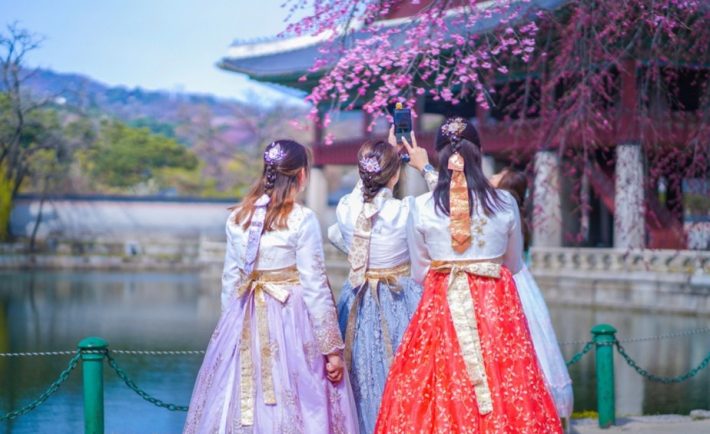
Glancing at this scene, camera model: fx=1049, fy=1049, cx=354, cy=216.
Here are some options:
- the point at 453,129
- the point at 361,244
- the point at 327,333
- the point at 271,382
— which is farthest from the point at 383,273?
the point at 453,129

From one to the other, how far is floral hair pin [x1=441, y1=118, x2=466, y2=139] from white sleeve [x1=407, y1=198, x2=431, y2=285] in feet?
0.96

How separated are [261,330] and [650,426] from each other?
3039mm

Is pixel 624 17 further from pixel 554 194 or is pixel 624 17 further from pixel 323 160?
pixel 323 160

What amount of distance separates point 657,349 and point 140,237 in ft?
80.1

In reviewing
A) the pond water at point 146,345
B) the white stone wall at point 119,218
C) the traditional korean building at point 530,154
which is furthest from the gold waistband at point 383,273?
the white stone wall at point 119,218

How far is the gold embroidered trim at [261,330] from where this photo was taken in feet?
13.3

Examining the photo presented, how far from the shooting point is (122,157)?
4338 centimetres

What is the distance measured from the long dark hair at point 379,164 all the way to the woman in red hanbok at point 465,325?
0.61 m

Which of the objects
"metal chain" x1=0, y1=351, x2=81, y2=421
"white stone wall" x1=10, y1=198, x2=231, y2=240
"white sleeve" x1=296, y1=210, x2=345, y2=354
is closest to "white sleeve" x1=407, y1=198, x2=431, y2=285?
"white sleeve" x1=296, y1=210, x2=345, y2=354

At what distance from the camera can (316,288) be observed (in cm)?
409

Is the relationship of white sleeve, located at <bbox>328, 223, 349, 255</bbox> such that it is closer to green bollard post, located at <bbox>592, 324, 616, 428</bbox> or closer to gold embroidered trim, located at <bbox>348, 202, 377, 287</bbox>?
gold embroidered trim, located at <bbox>348, 202, 377, 287</bbox>

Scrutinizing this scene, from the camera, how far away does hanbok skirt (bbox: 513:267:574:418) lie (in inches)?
208

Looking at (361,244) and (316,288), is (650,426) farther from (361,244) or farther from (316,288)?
(316,288)

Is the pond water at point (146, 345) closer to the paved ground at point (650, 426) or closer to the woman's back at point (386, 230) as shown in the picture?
the paved ground at point (650, 426)
